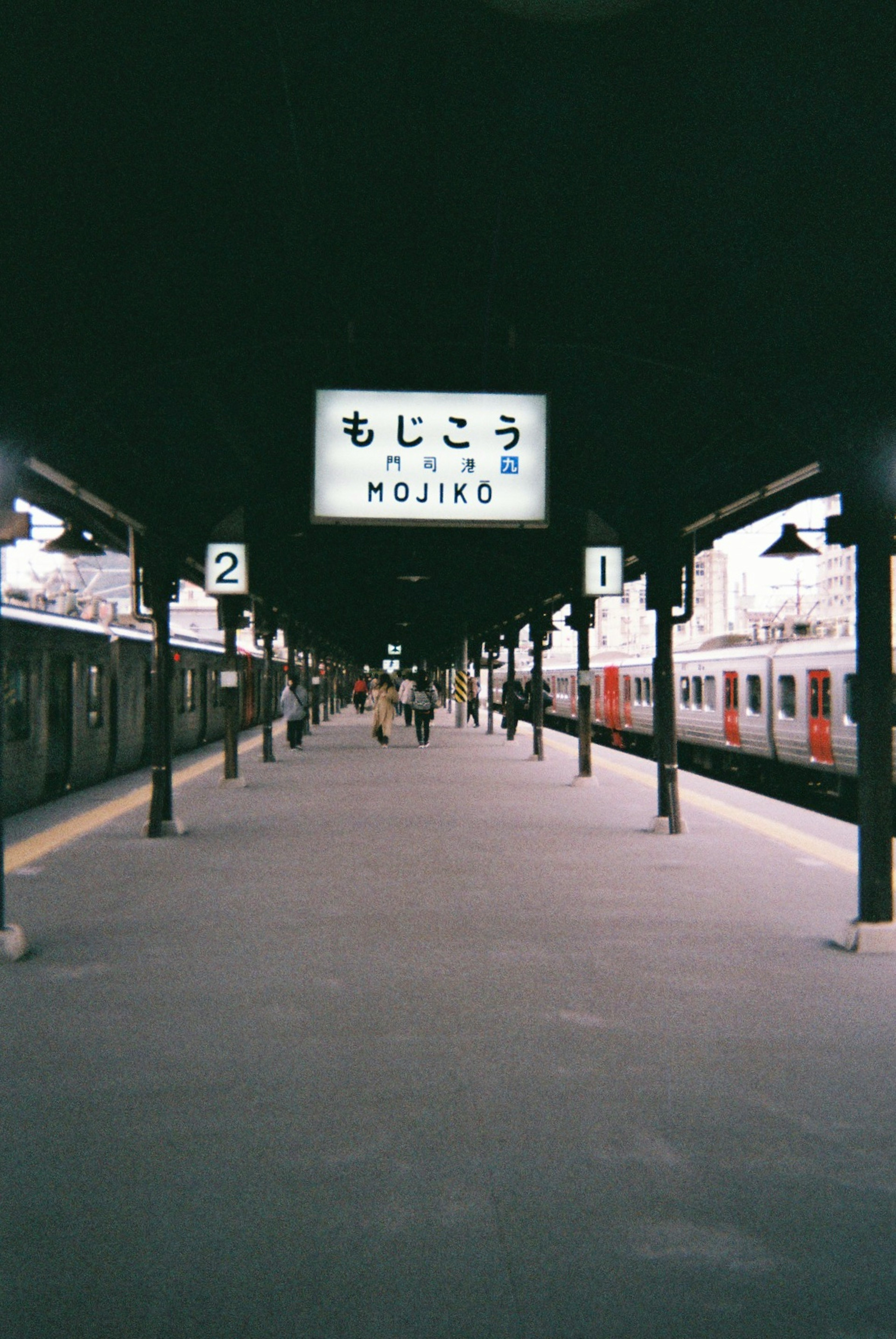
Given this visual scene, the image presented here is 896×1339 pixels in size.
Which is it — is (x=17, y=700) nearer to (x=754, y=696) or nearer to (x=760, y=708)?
(x=760, y=708)

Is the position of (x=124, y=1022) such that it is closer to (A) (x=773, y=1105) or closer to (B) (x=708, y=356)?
(A) (x=773, y=1105)

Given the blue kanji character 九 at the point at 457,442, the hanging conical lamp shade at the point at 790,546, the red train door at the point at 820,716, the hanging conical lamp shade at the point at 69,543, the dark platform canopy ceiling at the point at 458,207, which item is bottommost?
the red train door at the point at 820,716

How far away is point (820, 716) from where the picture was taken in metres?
15.5

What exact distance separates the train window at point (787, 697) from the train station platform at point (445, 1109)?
9.29 m

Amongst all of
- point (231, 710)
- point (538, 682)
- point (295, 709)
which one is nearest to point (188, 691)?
point (295, 709)

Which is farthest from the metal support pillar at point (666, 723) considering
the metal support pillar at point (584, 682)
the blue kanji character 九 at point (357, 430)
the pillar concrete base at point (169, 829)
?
the pillar concrete base at point (169, 829)

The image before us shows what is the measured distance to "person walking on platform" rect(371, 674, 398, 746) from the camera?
73.5 feet

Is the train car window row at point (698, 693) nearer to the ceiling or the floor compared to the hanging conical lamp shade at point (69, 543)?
nearer to the floor

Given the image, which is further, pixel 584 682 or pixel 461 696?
pixel 461 696

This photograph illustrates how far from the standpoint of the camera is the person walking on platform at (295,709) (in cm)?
2103

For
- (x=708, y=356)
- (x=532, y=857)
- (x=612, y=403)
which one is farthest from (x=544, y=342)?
(x=532, y=857)

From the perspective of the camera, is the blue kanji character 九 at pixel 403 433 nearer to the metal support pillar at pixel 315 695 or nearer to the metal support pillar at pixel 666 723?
the metal support pillar at pixel 666 723

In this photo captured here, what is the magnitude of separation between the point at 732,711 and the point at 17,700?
12.6 meters

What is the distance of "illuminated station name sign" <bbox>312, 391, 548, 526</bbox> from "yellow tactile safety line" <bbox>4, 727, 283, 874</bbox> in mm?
3472
